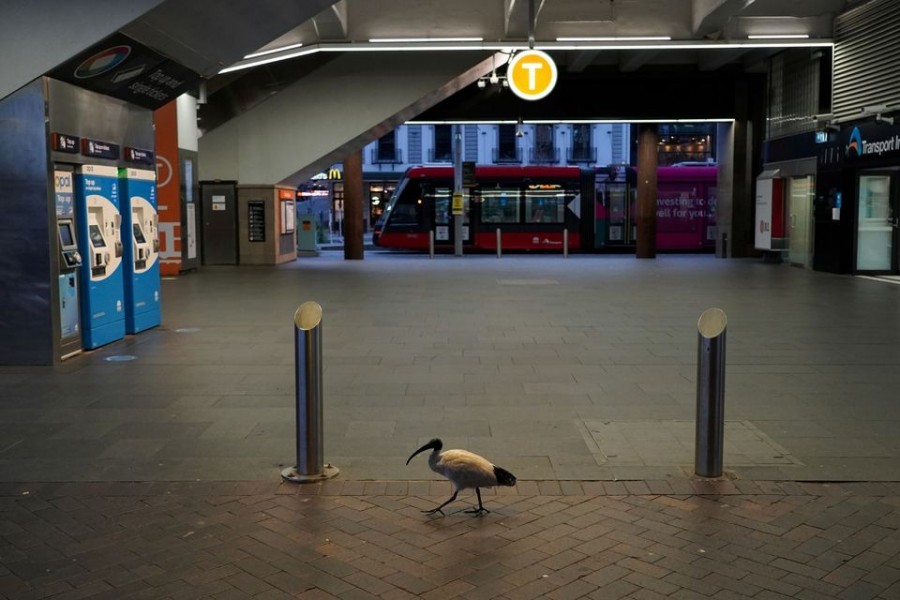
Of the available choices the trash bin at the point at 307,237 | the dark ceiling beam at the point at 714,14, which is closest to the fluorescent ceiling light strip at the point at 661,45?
the dark ceiling beam at the point at 714,14

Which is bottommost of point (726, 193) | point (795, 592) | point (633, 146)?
point (795, 592)

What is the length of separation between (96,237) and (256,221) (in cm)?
1405

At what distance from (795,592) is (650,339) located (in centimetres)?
695

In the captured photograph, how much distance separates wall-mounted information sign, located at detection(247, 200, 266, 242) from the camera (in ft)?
78.3

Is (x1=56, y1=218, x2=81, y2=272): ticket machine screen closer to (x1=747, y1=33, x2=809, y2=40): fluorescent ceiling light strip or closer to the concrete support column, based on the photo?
(x1=747, y1=33, x2=809, y2=40): fluorescent ceiling light strip

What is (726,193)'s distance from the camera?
27.4m

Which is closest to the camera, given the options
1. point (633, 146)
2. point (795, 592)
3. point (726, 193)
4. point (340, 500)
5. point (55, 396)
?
point (795, 592)

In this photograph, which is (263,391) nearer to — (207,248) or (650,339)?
(650,339)

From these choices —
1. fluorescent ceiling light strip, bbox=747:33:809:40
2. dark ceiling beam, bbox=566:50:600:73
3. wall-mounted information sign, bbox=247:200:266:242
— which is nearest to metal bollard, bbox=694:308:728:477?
fluorescent ceiling light strip, bbox=747:33:809:40

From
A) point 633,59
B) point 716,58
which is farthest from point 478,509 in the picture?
point 716,58

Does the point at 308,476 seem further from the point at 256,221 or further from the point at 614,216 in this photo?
the point at 614,216

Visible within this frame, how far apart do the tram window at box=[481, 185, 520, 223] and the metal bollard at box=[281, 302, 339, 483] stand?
25136mm

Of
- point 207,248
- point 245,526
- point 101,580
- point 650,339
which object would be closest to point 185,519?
point 245,526

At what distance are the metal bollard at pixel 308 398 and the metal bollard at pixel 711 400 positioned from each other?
225cm
